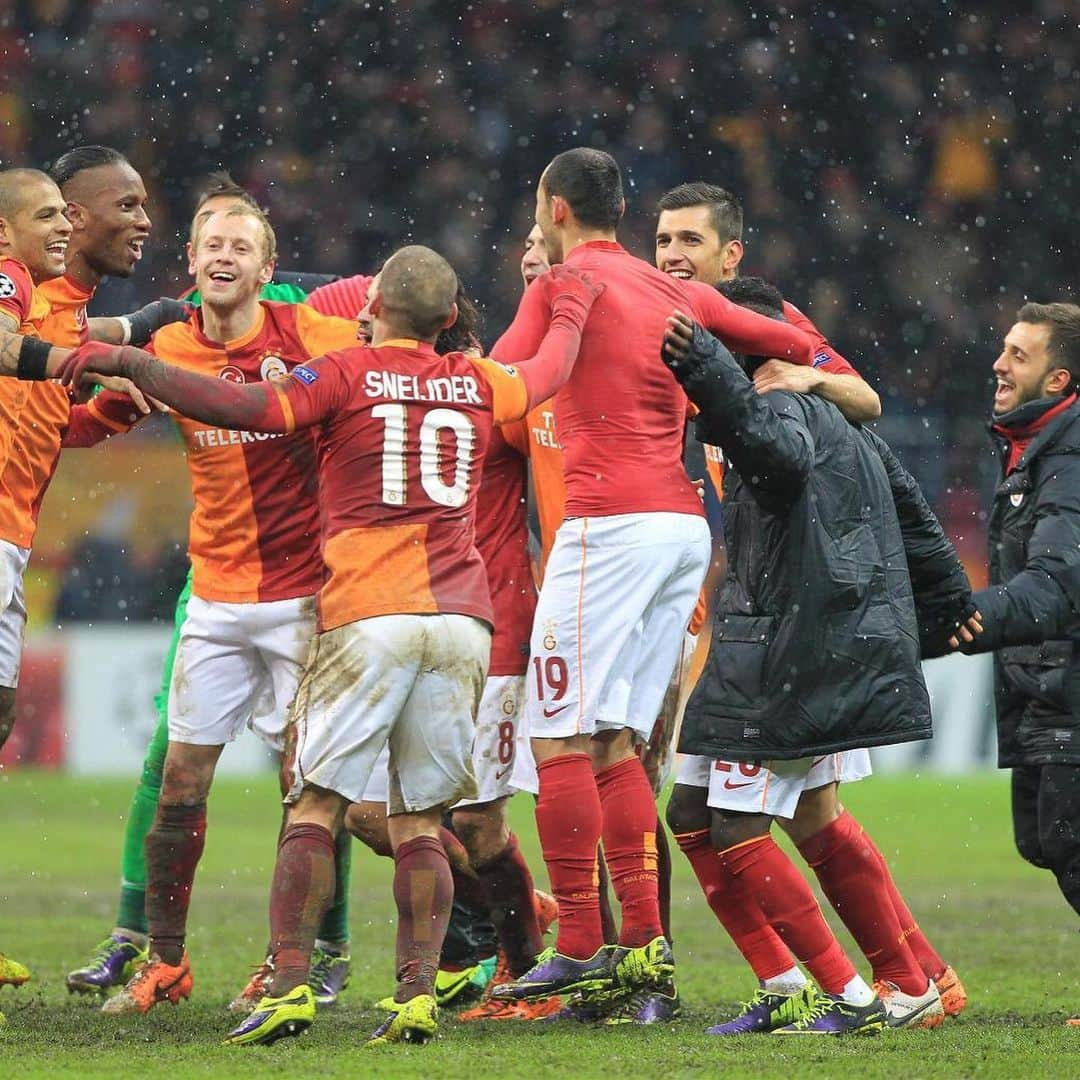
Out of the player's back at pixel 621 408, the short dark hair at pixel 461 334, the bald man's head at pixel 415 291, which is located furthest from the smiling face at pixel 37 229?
the player's back at pixel 621 408

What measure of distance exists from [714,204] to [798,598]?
5.77 feet

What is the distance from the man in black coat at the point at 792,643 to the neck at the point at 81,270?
2.27 metres

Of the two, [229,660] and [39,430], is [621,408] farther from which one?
[39,430]

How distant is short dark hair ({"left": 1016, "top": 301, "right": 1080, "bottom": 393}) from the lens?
598cm

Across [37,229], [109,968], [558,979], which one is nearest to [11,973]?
[109,968]

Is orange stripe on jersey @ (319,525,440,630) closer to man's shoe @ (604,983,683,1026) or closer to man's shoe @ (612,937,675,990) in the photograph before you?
man's shoe @ (612,937,675,990)

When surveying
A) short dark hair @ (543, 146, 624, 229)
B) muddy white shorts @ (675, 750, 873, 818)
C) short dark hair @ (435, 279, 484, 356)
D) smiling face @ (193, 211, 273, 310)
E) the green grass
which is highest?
short dark hair @ (543, 146, 624, 229)

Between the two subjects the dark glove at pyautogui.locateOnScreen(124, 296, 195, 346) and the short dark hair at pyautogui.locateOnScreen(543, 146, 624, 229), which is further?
the dark glove at pyautogui.locateOnScreen(124, 296, 195, 346)

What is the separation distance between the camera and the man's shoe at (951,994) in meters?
5.43

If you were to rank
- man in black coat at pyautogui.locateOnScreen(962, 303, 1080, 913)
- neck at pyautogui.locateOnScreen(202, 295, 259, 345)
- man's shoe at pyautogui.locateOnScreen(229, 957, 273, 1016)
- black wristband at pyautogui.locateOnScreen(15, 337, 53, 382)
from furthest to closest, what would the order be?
1. neck at pyautogui.locateOnScreen(202, 295, 259, 345)
2. man's shoe at pyautogui.locateOnScreen(229, 957, 273, 1016)
3. man in black coat at pyautogui.locateOnScreen(962, 303, 1080, 913)
4. black wristband at pyautogui.locateOnScreen(15, 337, 53, 382)

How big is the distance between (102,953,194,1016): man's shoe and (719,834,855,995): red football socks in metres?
1.72

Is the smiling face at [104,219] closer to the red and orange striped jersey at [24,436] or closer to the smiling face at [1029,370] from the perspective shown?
the red and orange striped jersey at [24,436]

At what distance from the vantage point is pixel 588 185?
18.0 feet

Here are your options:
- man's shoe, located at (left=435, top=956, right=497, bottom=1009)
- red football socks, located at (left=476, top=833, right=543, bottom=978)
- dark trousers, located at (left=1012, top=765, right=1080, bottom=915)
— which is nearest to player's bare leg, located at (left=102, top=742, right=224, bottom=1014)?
man's shoe, located at (left=435, top=956, right=497, bottom=1009)
